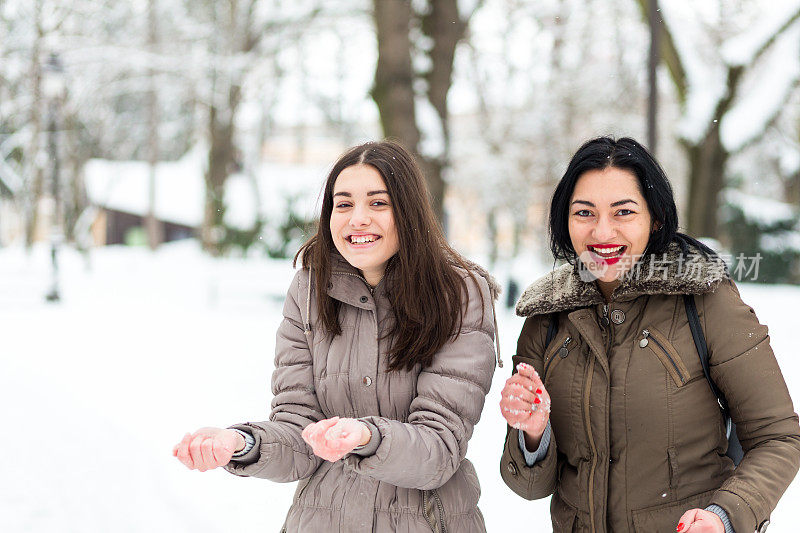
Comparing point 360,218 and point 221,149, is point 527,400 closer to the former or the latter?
point 360,218

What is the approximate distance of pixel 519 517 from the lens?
157 inches

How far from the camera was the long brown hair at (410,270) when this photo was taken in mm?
2049

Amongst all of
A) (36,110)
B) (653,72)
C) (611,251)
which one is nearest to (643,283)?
(611,251)

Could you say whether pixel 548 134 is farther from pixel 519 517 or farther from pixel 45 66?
pixel 519 517

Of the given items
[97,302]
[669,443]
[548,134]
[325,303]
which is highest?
[548,134]

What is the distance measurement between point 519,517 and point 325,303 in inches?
93.4

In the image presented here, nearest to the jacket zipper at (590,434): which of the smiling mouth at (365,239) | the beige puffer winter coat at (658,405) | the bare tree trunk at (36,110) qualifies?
the beige puffer winter coat at (658,405)

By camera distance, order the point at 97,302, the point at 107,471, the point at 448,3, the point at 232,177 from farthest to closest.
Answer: the point at 232,177 → the point at 97,302 → the point at 448,3 → the point at 107,471

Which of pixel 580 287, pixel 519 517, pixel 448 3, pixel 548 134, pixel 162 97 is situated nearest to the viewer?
pixel 580 287

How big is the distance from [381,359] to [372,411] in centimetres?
14

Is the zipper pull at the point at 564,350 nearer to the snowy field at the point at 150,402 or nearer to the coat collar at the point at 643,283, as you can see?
the coat collar at the point at 643,283

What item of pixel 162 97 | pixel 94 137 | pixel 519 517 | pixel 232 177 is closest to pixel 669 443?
pixel 519 517

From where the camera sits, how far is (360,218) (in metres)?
2.10

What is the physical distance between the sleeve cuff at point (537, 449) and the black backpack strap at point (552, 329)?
248 millimetres
